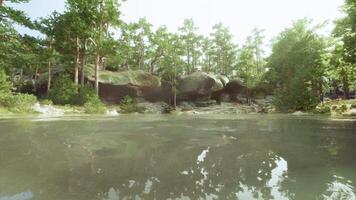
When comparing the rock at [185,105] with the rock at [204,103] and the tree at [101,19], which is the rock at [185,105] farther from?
the tree at [101,19]

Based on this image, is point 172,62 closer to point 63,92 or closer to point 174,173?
point 63,92

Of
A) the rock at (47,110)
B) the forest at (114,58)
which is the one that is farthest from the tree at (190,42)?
the rock at (47,110)

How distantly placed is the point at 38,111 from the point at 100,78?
14.4 m

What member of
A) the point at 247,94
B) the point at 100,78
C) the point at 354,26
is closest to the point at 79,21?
the point at 100,78

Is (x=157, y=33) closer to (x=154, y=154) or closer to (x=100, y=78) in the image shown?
(x=100, y=78)

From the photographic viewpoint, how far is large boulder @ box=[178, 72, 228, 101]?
43.5m

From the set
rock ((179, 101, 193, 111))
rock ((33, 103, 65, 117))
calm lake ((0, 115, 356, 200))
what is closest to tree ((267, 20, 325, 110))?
rock ((179, 101, 193, 111))

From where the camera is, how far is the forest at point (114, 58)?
20.8 metres

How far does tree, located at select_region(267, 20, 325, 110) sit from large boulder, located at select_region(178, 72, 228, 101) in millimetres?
8765

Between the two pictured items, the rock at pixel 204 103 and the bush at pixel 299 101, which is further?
the rock at pixel 204 103

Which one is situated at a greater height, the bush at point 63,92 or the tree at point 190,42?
the tree at point 190,42

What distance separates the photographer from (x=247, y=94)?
48.4 meters

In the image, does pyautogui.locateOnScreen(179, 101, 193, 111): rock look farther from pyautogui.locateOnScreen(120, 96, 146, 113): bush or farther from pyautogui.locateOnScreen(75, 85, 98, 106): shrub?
pyautogui.locateOnScreen(75, 85, 98, 106): shrub

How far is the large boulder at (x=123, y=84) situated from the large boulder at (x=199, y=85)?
517cm
